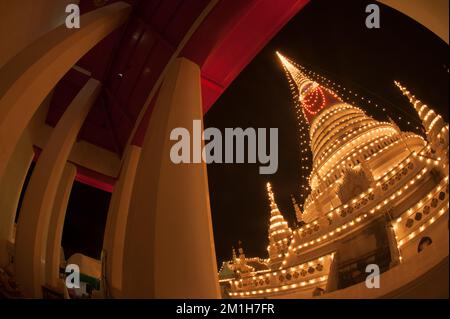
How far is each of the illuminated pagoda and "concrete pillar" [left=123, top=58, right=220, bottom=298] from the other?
1.83m

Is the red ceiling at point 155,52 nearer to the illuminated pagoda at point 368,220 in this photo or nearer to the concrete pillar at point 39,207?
the concrete pillar at point 39,207

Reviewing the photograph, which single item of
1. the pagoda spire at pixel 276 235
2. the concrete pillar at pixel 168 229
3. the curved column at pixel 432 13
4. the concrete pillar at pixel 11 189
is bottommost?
the concrete pillar at pixel 168 229

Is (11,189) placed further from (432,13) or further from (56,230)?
(432,13)

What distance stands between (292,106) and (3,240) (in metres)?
13.9

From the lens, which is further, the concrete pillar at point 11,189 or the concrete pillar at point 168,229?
the concrete pillar at point 11,189

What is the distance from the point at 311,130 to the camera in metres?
22.1

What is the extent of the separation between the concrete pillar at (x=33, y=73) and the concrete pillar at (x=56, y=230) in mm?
2986

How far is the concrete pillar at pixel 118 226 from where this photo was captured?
17.2ft

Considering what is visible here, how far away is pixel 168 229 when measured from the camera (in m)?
2.93

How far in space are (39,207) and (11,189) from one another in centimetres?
185

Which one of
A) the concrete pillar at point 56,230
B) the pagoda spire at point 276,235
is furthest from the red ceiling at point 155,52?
the pagoda spire at point 276,235

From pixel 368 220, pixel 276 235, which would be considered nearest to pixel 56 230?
pixel 368 220

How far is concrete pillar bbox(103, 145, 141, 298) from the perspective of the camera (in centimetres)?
525

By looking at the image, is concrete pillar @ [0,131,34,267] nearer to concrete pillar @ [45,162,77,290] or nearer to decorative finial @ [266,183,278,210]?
concrete pillar @ [45,162,77,290]
